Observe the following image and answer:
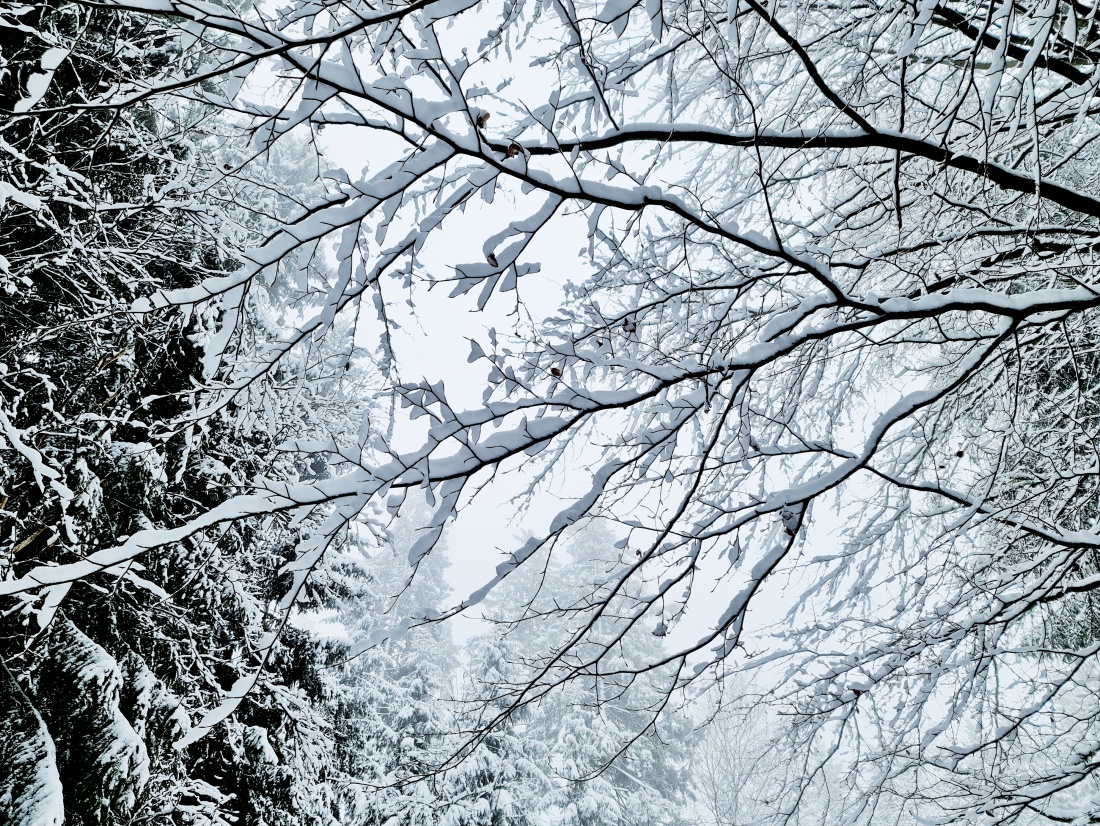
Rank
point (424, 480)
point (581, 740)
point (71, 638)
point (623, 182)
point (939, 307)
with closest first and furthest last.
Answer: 1. point (424, 480)
2. point (939, 307)
3. point (623, 182)
4. point (71, 638)
5. point (581, 740)

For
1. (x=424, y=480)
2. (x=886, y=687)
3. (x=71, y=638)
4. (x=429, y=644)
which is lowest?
(x=886, y=687)

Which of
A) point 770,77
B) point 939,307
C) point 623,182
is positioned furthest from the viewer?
point 770,77

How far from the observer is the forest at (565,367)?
6.16ft

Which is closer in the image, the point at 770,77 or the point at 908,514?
the point at 908,514

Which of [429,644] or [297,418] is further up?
[429,644]

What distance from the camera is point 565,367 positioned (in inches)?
106

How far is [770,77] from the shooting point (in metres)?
4.30

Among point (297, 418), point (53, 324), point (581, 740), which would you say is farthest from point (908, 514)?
point (581, 740)

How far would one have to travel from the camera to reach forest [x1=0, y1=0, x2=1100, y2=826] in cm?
188

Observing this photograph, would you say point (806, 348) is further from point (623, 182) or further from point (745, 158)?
point (623, 182)

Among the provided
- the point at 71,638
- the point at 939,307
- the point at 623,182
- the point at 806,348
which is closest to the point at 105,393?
the point at 71,638

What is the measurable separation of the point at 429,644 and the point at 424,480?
16.5 meters

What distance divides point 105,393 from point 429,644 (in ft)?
46.4

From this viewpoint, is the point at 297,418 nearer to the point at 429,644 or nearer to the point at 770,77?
the point at 770,77
